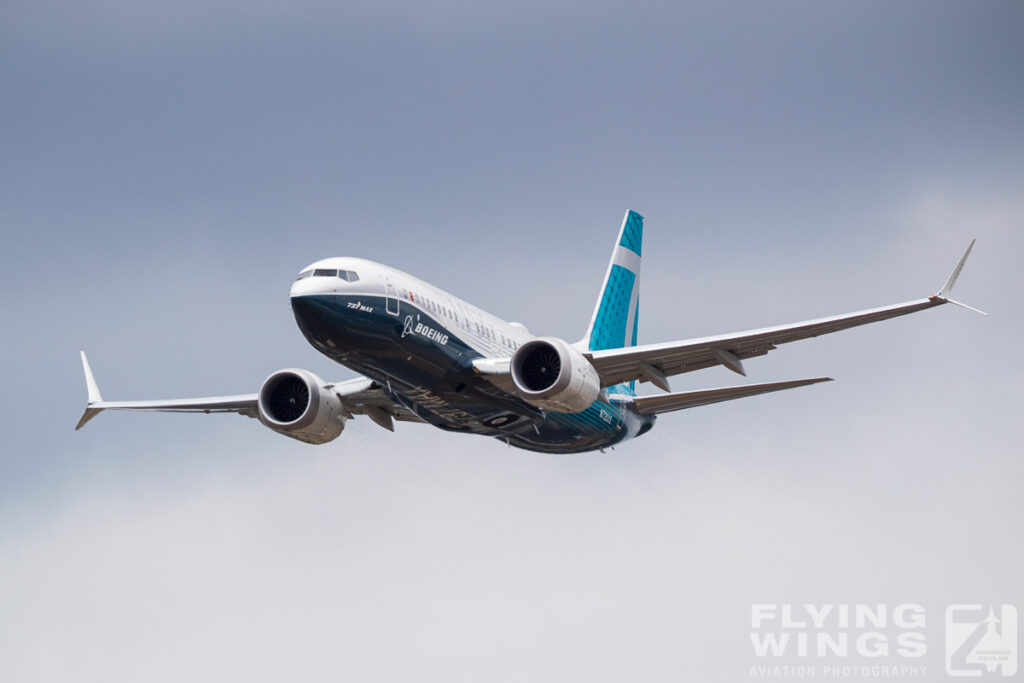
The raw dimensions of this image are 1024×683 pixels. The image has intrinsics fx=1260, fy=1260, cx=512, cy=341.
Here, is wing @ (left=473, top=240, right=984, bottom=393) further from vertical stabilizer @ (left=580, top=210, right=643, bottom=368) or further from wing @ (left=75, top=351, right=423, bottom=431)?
vertical stabilizer @ (left=580, top=210, right=643, bottom=368)

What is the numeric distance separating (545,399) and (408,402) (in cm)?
468

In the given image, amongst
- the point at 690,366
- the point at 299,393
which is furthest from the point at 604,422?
the point at 299,393

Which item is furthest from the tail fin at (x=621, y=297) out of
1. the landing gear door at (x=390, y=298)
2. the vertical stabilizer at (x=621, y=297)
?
the landing gear door at (x=390, y=298)

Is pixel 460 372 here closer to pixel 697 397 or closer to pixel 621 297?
pixel 697 397

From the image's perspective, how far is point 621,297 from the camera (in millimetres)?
49938

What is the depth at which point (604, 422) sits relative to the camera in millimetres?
40781

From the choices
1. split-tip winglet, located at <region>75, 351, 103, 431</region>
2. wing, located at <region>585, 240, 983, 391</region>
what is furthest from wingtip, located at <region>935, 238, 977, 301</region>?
split-tip winglet, located at <region>75, 351, 103, 431</region>

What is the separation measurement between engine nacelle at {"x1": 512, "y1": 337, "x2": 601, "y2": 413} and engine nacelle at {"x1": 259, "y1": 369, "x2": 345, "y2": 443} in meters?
7.79

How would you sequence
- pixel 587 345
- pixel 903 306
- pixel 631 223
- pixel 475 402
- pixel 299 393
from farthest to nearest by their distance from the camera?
1. pixel 631 223
2. pixel 587 345
3. pixel 299 393
4. pixel 475 402
5. pixel 903 306

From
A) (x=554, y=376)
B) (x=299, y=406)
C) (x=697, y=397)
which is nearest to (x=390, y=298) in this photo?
(x=554, y=376)

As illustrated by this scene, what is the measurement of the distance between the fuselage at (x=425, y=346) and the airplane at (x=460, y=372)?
1.5 inches

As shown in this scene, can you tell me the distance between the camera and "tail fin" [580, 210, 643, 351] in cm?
4791

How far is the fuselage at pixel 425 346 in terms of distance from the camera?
33688 millimetres

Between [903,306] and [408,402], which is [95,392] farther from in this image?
[903,306]
